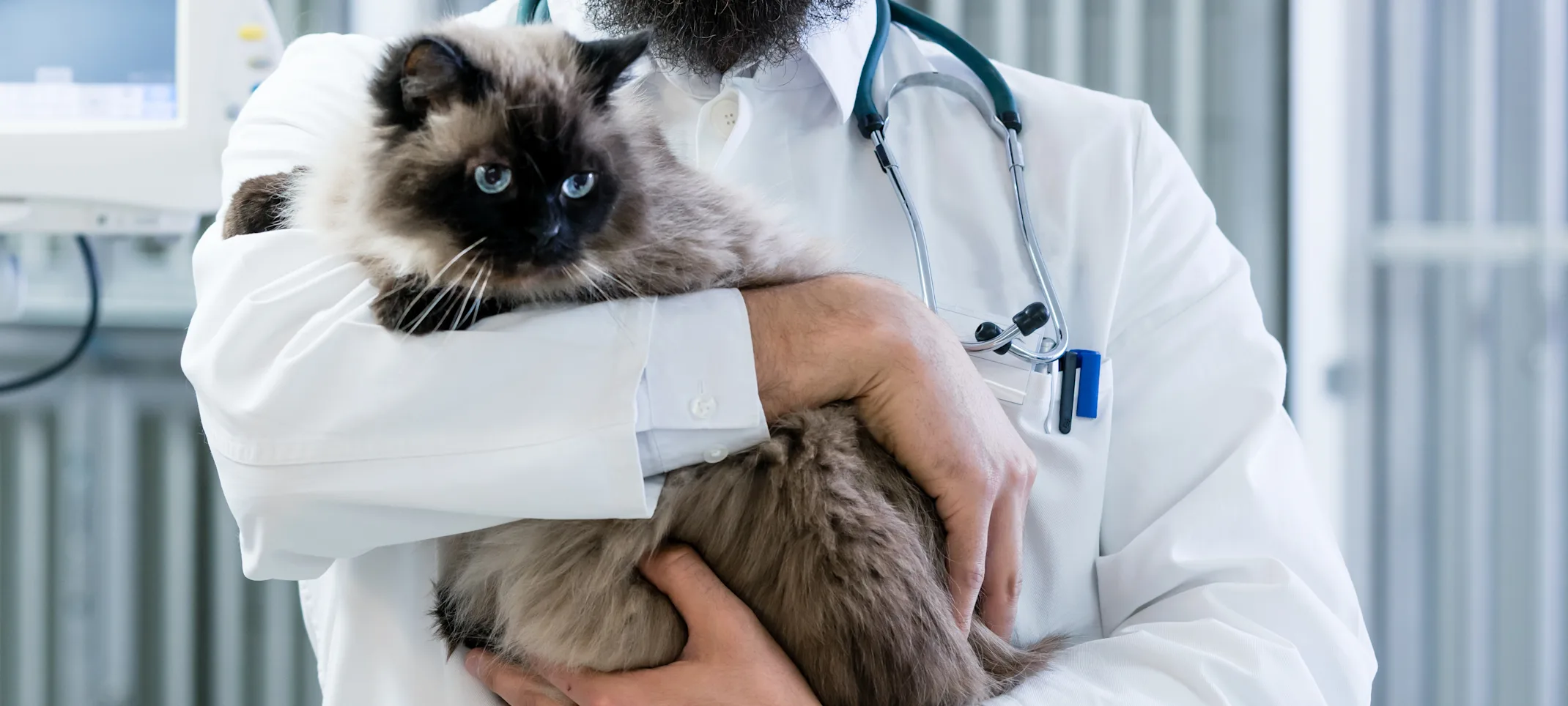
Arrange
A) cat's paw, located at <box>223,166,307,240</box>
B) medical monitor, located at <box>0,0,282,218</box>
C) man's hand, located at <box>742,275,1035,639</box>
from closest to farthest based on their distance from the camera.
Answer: man's hand, located at <box>742,275,1035,639</box>
cat's paw, located at <box>223,166,307,240</box>
medical monitor, located at <box>0,0,282,218</box>

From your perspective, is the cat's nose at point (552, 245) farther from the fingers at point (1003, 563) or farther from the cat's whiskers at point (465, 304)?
the fingers at point (1003, 563)

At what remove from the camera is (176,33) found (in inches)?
70.1

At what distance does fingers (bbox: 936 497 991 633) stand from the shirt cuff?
208mm

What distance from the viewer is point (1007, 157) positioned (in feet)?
4.31

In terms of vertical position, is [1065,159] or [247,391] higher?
[1065,159]

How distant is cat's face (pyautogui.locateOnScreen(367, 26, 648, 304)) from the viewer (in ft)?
2.82

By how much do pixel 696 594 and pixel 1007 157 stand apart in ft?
2.44

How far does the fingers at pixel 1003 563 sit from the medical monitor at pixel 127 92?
1558mm

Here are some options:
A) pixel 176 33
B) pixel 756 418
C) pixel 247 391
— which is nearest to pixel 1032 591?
pixel 756 418

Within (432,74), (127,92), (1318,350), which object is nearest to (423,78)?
(432,74)

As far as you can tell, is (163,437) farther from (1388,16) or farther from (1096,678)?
(1388,16)

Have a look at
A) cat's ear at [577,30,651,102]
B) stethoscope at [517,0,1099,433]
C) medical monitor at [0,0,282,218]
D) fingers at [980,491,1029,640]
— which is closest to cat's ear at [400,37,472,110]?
cat's ear at [577,30,651,102]

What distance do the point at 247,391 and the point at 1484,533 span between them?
2.50 meters

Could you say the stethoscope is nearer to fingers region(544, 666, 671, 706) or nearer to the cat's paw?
the cat's paw
